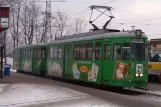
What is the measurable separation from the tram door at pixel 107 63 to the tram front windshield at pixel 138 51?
1275 millimetres

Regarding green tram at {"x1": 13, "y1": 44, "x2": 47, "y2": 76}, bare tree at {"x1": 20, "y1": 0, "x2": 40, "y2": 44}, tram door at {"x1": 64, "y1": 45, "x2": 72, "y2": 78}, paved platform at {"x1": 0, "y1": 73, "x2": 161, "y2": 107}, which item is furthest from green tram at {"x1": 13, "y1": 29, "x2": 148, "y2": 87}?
bare tree at {"x1": 20, "y1": 0, "x2": 40, "y2": 44}

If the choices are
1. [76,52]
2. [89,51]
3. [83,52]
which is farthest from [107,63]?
[76,52]

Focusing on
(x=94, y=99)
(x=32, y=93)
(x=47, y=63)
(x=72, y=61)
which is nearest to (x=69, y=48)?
(x=72, y=61)

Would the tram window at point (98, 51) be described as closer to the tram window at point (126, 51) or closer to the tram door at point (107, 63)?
the tram door at point (107, 63)

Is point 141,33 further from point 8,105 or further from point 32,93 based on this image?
point 8,105

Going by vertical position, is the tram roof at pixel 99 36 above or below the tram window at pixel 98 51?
above

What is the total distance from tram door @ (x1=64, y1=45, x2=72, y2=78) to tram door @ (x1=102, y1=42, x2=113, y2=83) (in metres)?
4.90

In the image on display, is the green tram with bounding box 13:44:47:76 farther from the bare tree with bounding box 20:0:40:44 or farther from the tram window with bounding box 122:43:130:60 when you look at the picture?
the bare tree with bounding box 20:0:40:44

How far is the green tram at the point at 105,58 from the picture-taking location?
1789 cm

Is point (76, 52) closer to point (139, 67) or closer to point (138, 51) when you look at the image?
point (138, 51)

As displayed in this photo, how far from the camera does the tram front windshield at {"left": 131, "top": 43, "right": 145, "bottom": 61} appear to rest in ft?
58.9

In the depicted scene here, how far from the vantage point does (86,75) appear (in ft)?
69.5

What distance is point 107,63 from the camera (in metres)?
18.8

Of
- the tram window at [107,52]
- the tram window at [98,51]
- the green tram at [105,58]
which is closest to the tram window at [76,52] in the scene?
the green tram at [105,58]
